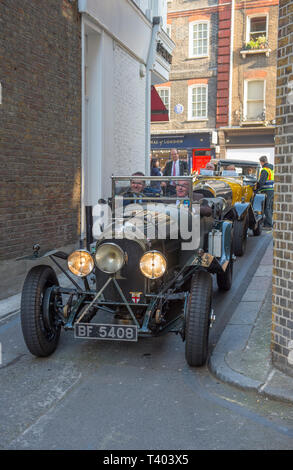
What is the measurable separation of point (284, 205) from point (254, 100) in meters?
18.8

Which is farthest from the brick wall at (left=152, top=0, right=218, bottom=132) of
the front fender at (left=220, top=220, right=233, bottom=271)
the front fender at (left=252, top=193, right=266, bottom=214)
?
the front fender at (left=220, top=220, right=233, bottom=271)

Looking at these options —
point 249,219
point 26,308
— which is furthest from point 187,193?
point 249,219

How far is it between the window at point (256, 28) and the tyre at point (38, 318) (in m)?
20.0

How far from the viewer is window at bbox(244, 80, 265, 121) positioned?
21281 mm

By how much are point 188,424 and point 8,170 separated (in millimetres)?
4377

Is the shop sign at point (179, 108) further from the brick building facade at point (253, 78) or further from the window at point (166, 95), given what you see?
the brick building facade at point (253, 78)

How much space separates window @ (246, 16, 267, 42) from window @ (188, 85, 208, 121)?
291cm

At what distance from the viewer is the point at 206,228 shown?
603 centimetres

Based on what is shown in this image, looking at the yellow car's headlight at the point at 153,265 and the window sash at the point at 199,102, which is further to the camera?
the window sash at the point at 199,102

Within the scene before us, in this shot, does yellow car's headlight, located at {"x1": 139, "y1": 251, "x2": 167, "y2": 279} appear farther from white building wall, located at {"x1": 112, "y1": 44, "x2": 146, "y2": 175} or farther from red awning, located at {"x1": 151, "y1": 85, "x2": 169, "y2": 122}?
red awning, located at {"x1": 151, "y1": 85, "x2": 169, "y2": 122}

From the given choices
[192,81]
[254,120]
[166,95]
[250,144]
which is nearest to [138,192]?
[254,120]

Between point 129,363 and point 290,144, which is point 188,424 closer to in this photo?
point 129,363

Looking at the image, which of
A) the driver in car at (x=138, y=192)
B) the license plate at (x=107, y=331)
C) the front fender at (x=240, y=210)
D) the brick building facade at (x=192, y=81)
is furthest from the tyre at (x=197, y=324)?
the brick building facade at (x=192, y=81)

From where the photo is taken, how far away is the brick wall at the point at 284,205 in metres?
3.79
